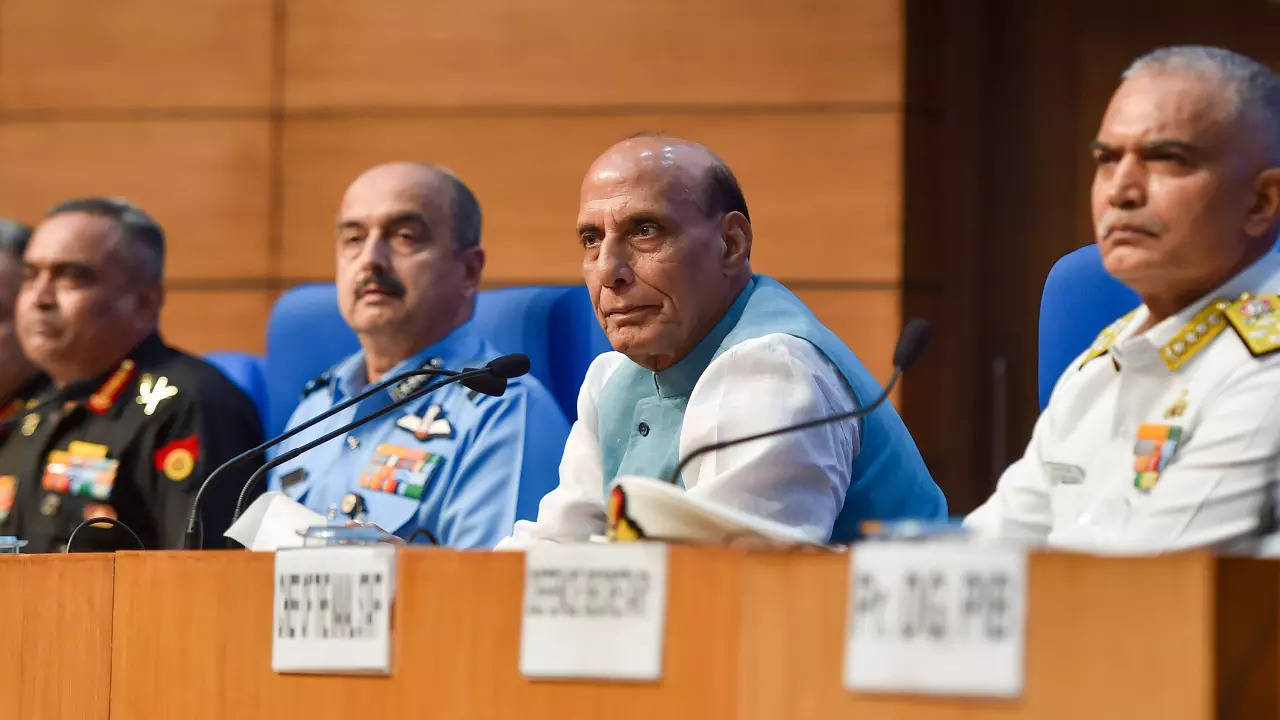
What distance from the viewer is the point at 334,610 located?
4.84 ft

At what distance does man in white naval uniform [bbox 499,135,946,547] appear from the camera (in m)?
1.98

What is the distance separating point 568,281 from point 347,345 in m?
0.98

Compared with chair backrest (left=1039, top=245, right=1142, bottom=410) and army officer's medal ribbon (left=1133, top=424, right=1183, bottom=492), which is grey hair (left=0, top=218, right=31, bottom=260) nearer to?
chair backrest (left=1039, top=245, right=1142, bottom=410)

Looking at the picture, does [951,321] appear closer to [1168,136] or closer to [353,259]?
[353,259]

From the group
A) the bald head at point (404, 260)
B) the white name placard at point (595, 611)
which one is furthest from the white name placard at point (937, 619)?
the bald head at point (404, 260)

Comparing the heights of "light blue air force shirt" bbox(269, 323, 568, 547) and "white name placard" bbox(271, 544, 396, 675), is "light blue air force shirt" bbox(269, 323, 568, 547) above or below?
above

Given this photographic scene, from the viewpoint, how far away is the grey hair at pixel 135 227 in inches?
132

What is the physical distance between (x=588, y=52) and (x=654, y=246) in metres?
2.16

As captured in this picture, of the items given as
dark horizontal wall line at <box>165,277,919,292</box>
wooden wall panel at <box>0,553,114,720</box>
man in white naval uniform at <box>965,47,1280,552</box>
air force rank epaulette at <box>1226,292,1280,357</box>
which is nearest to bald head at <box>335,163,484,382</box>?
dark horizontal wall line at <box>165,277,919,292</box>

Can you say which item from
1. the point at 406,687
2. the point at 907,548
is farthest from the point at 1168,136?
the point at 406,687

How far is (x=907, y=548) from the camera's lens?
1123 mm

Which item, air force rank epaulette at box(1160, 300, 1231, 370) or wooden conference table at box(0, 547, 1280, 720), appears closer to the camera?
wooden conference table at box(0, 547, 1280, 720)

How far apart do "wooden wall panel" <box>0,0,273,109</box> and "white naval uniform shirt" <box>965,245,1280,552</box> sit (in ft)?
9.73

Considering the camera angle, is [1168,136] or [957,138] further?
[957,138]
